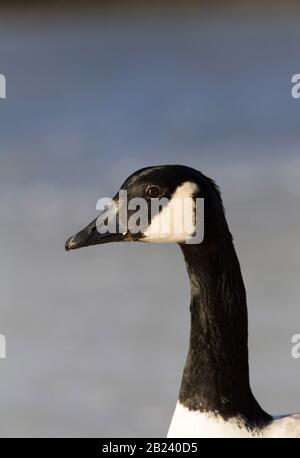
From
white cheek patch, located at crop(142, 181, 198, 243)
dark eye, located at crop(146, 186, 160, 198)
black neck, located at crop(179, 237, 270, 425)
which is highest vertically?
dark eye, located at crop(146, 186, 160, 198)

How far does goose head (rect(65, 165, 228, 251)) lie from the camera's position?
2.46 meters

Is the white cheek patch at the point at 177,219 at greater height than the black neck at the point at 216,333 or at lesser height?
greater

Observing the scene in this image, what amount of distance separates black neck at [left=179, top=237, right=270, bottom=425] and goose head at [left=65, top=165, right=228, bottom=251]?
0.06m

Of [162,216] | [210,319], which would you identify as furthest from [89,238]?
[210,319]

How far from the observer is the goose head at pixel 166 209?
2.46 metres

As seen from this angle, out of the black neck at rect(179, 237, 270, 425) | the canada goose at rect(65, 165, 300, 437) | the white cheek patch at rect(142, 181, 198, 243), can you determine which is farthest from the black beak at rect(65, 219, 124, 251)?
the black neck at rect(179, 237, 270, 425)

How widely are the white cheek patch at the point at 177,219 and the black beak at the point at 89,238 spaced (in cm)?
12

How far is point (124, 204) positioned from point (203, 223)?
0.75 feet

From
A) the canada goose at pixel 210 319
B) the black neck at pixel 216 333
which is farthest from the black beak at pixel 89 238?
the black neck at pixel 216 333

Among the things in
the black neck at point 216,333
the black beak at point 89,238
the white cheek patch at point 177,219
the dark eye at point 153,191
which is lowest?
the black neck at point 216,333

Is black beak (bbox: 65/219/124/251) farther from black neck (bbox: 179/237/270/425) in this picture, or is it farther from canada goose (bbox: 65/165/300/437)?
black neck (bbox: 179/237/270/425)

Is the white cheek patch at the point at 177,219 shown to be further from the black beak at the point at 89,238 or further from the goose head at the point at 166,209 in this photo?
the black beak at the point at 89,238

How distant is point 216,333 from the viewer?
2.56m

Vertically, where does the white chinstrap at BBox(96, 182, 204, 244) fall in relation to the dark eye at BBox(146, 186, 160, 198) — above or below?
below
